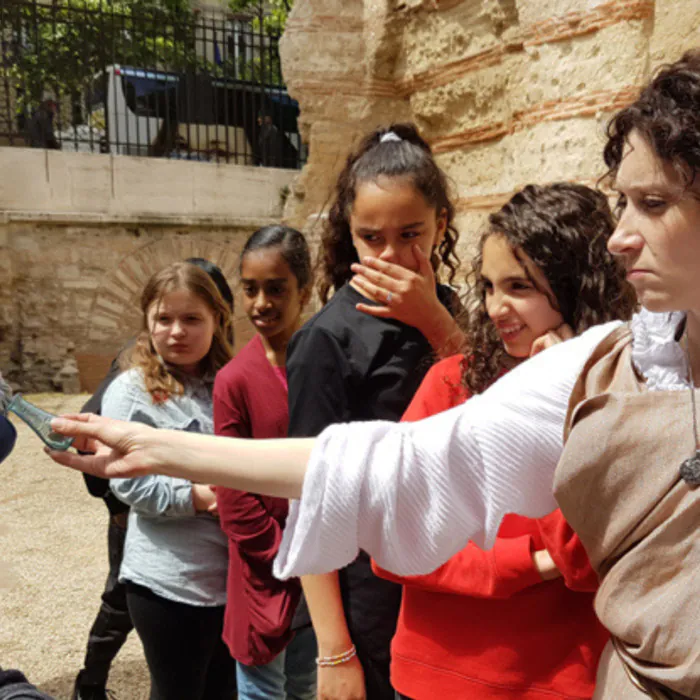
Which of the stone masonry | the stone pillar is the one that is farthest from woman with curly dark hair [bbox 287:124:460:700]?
the stone pillar

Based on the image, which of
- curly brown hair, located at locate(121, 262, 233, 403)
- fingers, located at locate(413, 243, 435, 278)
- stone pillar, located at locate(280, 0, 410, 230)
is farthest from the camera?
stone pillar, located at locate(280, 0, 410, 230)

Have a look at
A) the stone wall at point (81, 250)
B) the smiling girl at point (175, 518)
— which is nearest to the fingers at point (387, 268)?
the smiling girl at point (175, 518)

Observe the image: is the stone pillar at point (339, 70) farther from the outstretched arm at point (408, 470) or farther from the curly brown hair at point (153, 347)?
the outstretched arm at point (408, 470)

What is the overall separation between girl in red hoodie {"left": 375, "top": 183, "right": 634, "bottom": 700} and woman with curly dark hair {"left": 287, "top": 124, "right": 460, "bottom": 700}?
148 mm

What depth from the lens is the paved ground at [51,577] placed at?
360cm

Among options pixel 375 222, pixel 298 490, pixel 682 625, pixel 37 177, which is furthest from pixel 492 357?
pixel 37 177

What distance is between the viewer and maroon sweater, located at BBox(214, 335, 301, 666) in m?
2.04

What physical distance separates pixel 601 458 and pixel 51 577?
4.30 m

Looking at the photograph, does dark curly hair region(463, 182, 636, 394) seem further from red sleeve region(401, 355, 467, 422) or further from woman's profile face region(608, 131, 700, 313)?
woman's profile face region(608, 131, 700, 313)

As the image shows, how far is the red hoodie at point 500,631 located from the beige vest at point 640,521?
28cm

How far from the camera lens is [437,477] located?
1.17 m

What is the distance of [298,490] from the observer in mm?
1167

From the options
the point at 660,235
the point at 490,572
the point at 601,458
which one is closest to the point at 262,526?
the point at 490,572

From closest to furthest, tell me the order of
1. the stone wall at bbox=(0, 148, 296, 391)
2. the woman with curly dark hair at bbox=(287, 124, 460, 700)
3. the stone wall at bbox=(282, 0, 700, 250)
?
the woman with curly dark hair at bbox=(287, 124, 460, 700) < the stone wall at bbox=(282, 0, 700, 250) < the stone wall at bbox=(0, 148, 296, 391)
